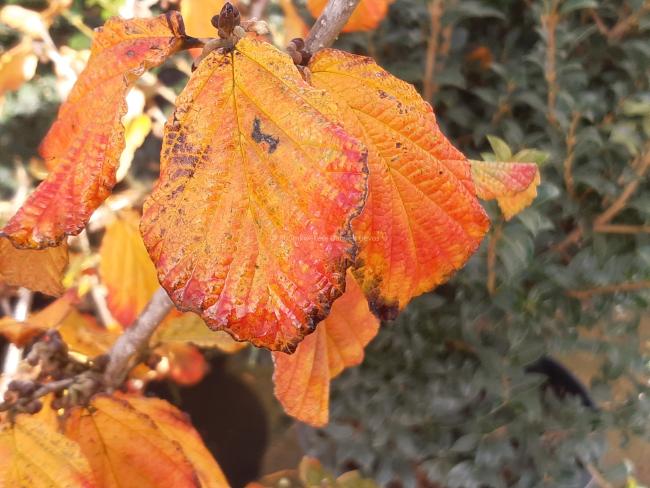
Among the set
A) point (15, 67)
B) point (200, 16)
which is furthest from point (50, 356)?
point (15, 67)

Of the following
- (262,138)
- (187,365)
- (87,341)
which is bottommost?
(187,365)

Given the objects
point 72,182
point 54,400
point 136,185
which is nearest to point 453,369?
point 54,400

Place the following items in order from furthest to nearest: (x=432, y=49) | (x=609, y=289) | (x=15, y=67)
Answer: (x=15, y=67), (x=432, y=49), (x=609, y=289)

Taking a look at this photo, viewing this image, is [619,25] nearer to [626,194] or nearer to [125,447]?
[626,194]

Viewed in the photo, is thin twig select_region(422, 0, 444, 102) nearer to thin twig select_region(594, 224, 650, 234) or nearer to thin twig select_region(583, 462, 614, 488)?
thin twig select_region(594, 224, 650, 234)

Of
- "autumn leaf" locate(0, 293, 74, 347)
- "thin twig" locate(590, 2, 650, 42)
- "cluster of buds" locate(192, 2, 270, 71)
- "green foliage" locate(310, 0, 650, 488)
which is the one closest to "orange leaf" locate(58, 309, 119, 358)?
"autumn leaf" locate(0, 293, 74, 347)

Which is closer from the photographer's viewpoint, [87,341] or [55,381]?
[55,381]
